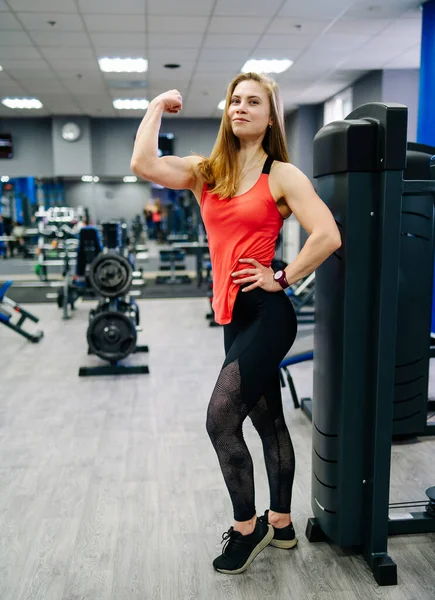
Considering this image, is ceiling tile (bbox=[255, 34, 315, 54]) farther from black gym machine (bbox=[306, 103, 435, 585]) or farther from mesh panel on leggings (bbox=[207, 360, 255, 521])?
mesh panel on leggings (bbox=[207, 360, 255, 521])

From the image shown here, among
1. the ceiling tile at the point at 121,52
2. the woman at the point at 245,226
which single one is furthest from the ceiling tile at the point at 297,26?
the woman at the point at 245,226

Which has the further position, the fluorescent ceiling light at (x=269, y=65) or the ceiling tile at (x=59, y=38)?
the fluorescent ceiling light at (x=269, y=65)

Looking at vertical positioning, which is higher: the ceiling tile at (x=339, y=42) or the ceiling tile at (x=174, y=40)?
the ceiling tile at (x=339, y=42)

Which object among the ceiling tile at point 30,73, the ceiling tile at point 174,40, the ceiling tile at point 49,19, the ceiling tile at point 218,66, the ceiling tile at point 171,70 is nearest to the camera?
the ceiling tile at point 49,19

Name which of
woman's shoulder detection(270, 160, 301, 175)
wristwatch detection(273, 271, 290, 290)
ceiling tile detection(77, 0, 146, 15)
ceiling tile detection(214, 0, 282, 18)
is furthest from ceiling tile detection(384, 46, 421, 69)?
wristwatch detection(273, 271, 290, 290)

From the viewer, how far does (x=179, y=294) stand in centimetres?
828

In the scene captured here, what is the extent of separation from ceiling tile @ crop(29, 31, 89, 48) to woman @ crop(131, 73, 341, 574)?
5.11 metres

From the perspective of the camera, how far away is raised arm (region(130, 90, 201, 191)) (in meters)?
1.70

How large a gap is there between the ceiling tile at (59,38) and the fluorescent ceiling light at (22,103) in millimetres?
3547

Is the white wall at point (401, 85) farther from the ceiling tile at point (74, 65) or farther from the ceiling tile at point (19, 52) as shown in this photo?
the ceiling tile at point (19, 52)

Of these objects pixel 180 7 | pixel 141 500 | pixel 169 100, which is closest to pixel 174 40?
pixel 180 7

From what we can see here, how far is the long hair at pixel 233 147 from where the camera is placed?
67.0 inches

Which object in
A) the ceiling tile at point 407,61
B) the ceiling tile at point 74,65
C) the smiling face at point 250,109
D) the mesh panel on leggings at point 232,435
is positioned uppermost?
the ceiling tile at point 407,61

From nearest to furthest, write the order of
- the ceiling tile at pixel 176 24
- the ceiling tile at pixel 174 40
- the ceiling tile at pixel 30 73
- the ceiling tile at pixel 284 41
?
the ceiling tile at pixel 176 24, the ceiling tile at pixel 174 40, the ceiling tile at pixel 284 41, the ceiling tile at pixel 30 73
